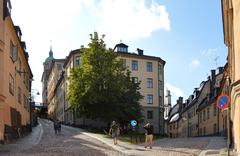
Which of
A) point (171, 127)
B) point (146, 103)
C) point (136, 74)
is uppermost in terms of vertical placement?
point (136, 74)

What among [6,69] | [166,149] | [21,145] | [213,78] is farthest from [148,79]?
[166,149]

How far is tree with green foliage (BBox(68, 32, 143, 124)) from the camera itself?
4384 cm

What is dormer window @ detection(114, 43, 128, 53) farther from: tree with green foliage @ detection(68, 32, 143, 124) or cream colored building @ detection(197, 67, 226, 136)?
tree with green foliage @ detection(68, 32, 143, 124)

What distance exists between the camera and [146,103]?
240ft

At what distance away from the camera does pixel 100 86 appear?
44.6 m

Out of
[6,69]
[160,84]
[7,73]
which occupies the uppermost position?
[160,84]

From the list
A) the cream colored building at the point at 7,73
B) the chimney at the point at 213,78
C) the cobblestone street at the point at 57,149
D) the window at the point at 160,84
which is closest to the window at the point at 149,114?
the window at the point at 160,84

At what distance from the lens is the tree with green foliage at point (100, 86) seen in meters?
43.8

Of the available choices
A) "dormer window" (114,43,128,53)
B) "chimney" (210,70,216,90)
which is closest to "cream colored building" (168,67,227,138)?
"chimney" (210,70,216,90)

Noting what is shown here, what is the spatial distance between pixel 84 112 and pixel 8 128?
17.6 meters

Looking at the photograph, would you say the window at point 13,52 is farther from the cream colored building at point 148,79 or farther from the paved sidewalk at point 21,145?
the cream colored building at point 148,79

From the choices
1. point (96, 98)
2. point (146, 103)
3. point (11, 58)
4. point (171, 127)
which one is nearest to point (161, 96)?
point (146, 103)

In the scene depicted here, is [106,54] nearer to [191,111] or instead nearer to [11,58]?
[11,58]

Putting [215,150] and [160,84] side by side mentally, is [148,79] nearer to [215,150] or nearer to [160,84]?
[160,84]
